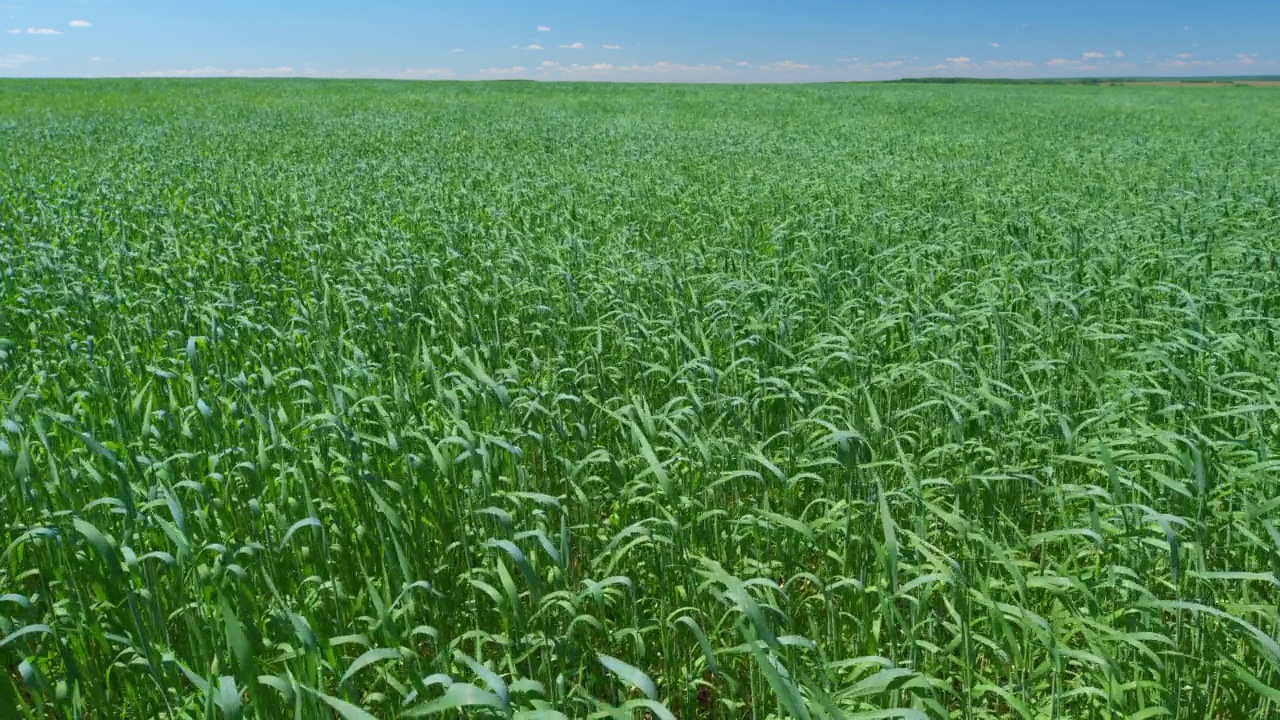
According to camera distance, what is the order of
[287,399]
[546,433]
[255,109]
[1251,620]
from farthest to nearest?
[255,109], [287,399], [546,433], [1251,620]

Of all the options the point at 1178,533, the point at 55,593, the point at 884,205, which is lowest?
the point at 55,593

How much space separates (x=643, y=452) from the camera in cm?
282

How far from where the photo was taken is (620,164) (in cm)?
1429

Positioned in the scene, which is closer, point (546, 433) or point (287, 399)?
point (546, 433)

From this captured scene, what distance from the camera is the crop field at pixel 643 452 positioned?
2424mm

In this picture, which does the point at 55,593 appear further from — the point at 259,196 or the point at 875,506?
the point at 259,196

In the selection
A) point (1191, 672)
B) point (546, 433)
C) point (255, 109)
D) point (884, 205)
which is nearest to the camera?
point (1191, 672)

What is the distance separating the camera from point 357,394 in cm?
403

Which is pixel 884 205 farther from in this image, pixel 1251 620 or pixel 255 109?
pixel 255 109

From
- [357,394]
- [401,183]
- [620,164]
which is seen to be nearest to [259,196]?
[401,183]

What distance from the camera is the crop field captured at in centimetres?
242

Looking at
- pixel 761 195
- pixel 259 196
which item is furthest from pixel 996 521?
pixel 259 196

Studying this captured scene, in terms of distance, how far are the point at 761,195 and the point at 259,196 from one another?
6.36 meters

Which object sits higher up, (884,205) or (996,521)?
(884,205)
